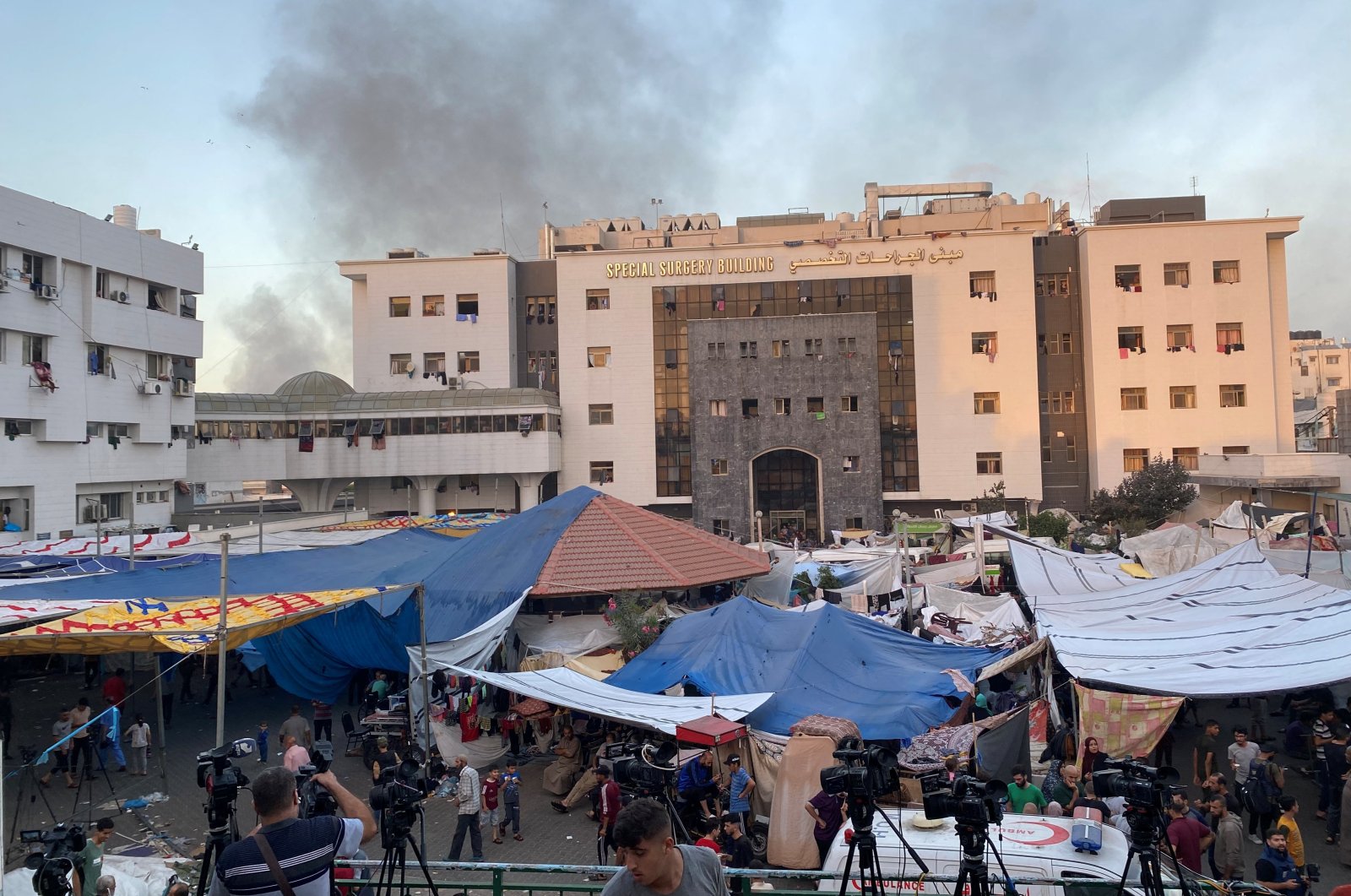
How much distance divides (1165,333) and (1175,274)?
2772 millimetres

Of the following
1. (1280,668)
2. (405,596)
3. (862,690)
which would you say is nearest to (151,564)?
(405,596)

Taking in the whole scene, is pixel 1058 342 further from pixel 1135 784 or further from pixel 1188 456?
pixel 1135 784

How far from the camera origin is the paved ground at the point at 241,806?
9750mm

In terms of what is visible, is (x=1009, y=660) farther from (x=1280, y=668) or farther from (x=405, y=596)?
(x=405, y=596)

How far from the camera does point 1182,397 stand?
42.2 meters

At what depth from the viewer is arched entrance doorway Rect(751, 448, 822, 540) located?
137 feet

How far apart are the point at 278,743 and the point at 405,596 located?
3047 mm

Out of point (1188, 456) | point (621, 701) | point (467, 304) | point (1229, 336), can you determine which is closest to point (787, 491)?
point (467, 304)

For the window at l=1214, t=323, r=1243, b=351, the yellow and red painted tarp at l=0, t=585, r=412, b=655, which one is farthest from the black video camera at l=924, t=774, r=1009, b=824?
the window at l=1214, t=323, r=1243, b=351

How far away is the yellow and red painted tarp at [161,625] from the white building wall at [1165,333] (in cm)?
3774

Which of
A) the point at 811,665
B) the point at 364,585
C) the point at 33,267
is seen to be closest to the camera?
the point at 811,665

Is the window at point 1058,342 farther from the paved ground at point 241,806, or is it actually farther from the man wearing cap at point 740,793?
the man wearing cap at point 740,793

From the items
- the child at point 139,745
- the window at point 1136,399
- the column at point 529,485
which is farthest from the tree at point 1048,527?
the child at point 139,745

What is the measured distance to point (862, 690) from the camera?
12.0 m
